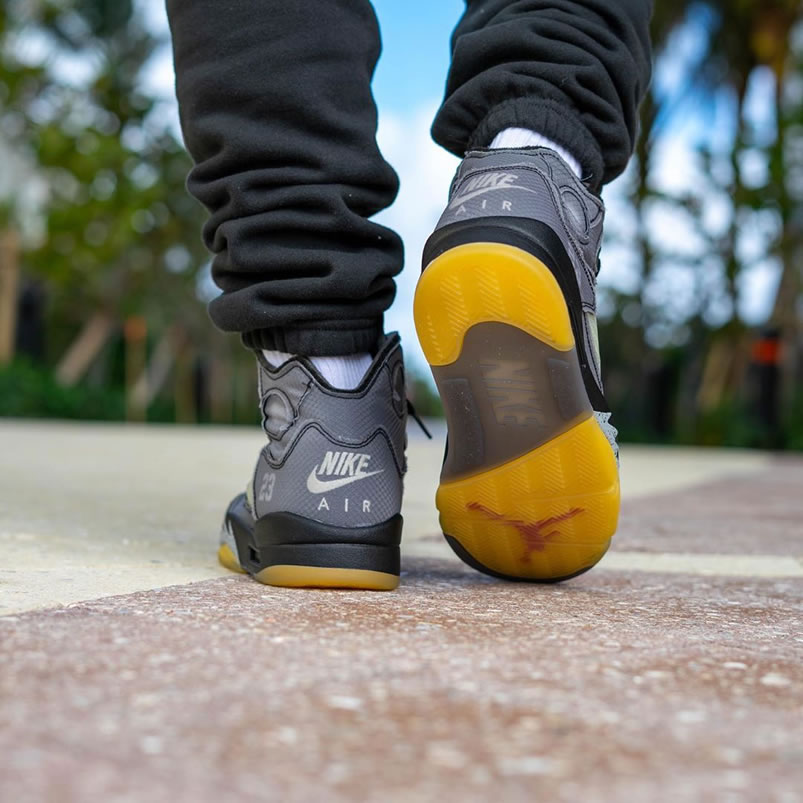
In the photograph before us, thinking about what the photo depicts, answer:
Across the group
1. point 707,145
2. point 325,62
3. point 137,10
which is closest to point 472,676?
point 325,62

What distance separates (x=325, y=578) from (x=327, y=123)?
460mm

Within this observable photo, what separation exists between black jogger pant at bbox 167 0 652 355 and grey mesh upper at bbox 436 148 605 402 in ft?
0.15

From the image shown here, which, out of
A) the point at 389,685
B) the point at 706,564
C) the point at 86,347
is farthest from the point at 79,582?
the point at 86,347

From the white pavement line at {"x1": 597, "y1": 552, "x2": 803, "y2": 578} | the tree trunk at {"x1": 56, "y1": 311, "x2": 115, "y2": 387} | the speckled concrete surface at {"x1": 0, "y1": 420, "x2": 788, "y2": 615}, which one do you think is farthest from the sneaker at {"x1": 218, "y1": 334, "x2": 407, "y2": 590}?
the tree trunk at {"x1": 56, "y1": 311, "x2": 115, "y2": 387}

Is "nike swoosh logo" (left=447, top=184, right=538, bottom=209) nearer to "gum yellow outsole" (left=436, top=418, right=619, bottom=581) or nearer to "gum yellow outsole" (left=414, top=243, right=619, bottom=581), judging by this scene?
"gum yellow outsole" (left=414, top=243, right=619, bottom=581)

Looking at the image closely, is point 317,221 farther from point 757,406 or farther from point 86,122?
point 86,122

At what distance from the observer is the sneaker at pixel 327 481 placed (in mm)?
985

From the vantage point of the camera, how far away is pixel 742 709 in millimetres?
589

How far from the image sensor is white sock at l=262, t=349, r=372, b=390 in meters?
1.06

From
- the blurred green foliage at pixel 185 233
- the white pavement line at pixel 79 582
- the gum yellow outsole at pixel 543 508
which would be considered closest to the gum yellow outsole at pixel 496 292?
the gum yellow outsole at pixel 543 508

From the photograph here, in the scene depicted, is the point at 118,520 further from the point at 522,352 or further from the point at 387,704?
the point at 387,704

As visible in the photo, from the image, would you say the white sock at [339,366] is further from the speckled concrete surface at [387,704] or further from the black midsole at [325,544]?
the speckled concrete surface at [387,704]

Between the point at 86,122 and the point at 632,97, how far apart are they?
13441 mm

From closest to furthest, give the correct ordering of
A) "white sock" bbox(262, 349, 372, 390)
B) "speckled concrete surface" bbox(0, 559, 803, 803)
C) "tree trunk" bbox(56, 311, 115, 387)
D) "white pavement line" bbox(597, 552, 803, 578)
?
"speckled concrete surface" bbox(0, 559, 803, 803) → "white sock" bbox(262, 349, 372, 390) → "white pavement line" bbox(597, 552, 803, 578) → "tree trunk" bbox(56, 311, 115, 387)
